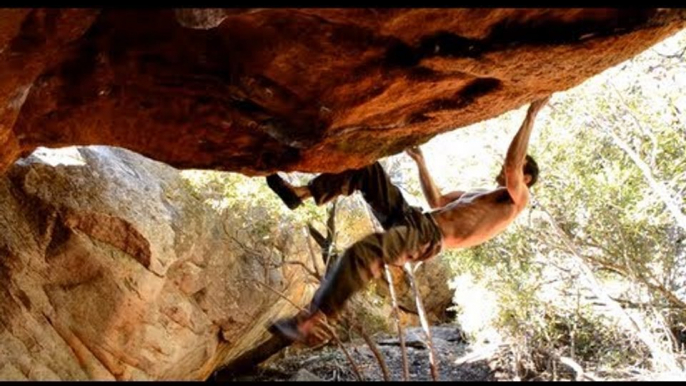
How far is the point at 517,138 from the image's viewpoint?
5594 millimetres

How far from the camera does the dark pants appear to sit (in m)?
5.11

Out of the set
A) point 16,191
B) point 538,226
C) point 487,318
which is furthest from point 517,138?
point 487,318

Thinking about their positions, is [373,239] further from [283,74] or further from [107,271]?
[107,271]

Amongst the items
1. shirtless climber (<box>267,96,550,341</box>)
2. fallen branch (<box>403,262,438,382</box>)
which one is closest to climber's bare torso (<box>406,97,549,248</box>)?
shirtless climber (<box>267,96,550,341</box>)

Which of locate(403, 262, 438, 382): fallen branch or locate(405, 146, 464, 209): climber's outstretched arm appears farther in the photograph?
locate(403, 262, 438, 382): fallen branch

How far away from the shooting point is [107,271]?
8102mm

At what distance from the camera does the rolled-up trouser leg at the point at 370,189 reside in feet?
19.8

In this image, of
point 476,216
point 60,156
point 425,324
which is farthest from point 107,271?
point 425,324

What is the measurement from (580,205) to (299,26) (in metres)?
8.99

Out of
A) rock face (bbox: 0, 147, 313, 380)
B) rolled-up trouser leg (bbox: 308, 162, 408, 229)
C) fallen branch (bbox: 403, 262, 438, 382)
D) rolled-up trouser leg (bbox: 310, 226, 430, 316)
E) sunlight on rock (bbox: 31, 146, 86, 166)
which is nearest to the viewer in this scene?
rolled-up trouser leg (bbox: 310, 226, 430, 316)

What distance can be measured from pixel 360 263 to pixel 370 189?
1.28 metres

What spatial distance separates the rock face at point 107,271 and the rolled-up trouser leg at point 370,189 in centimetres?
355

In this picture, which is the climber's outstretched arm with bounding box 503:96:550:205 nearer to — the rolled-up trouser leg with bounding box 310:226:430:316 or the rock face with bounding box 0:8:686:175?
the rock face with bounding box 0:8:686:175

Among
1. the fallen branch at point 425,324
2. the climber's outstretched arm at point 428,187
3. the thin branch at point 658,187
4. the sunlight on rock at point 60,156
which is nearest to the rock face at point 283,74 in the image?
the climber's outstretched arm at point 428,187
